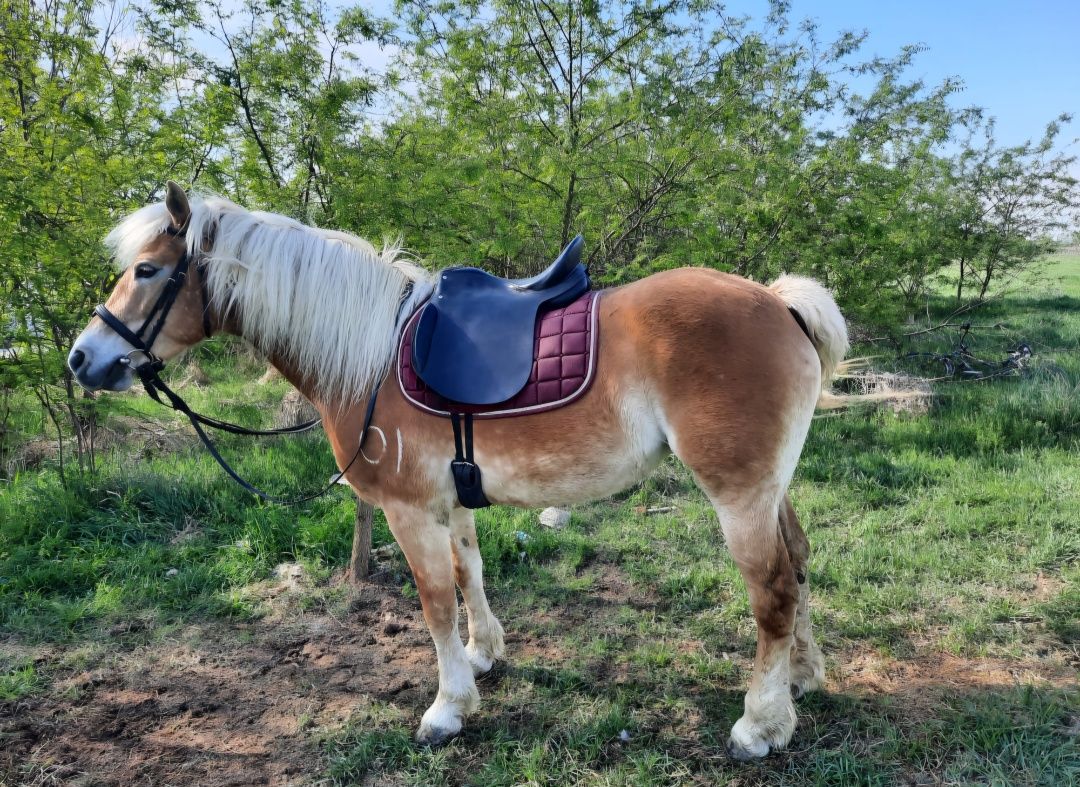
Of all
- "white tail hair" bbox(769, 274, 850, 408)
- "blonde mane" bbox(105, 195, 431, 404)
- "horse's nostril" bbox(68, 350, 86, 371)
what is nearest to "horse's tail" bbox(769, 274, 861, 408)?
"white tail hair" bbox(769, 274, 850, 408)

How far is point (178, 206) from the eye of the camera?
2.24 m

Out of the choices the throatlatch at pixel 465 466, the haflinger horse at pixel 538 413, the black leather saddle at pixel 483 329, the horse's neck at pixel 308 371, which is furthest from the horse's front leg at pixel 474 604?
the black leather saddle at pixel 483 329

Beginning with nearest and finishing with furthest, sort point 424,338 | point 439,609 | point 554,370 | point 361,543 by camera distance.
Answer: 1. point 554,370
2. point 424,338
3. point 439,609
4. point 361,543

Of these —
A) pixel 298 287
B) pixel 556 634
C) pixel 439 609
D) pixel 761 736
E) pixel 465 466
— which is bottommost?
pixel 556 634

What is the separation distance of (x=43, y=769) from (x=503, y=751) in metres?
1.80

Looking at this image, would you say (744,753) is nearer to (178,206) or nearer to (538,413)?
(538,413)

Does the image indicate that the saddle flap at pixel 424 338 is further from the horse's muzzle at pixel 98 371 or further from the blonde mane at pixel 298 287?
the horse's muzzle at pixel 98 371

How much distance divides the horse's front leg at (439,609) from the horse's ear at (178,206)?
1.36 meters

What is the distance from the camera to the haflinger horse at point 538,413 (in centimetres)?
210

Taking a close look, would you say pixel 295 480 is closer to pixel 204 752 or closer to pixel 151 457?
pixel 151 457

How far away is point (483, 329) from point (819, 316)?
1.28 meters

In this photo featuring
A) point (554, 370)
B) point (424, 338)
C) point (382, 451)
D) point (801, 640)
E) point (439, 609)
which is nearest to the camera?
point (554, 370)

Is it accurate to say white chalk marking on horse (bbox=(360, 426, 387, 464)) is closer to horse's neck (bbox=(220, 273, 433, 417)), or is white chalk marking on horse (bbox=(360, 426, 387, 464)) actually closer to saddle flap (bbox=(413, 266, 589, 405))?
horse's neck (bbox=(220, 273, 433, 417))

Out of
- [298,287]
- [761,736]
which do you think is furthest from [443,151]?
[761,736]
